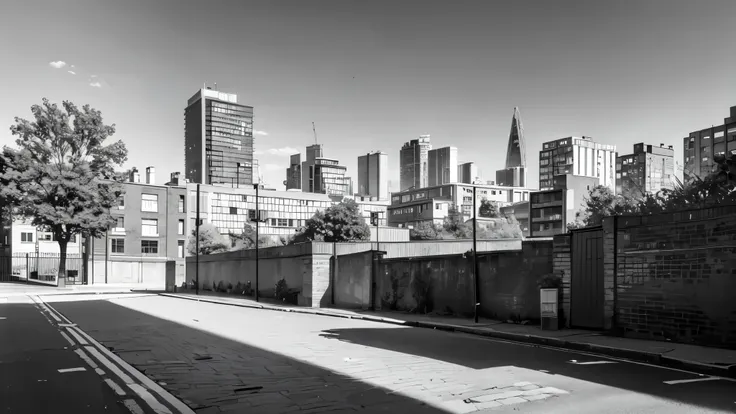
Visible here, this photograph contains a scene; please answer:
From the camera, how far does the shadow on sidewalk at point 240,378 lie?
7070 mm

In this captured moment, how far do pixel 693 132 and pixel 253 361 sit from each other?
556 ft

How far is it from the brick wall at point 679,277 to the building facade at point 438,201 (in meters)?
130

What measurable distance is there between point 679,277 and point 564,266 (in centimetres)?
339

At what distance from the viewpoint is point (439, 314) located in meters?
19.9

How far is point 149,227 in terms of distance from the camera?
266 feet

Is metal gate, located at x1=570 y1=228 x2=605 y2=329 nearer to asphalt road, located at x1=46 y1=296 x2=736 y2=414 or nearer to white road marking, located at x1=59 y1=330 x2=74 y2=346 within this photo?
asphalt road, located at x1=46 y1=296 x2=736 y2=414

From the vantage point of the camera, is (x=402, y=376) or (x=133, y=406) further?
(x=402, y=376)

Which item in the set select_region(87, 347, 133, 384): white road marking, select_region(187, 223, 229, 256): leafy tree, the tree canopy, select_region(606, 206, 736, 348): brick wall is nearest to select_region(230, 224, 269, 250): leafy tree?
select_region(187, 223, 229, 256): leafy tree

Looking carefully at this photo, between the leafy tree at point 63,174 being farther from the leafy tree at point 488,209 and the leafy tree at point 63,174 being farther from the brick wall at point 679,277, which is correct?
the leafy tree at point 488,209

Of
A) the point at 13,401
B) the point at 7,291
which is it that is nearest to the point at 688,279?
the point at 13,401

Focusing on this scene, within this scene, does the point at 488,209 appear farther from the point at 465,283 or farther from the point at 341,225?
the point at 465,283

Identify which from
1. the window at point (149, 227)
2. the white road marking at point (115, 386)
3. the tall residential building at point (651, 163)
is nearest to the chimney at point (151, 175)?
the window at point (149, 227)

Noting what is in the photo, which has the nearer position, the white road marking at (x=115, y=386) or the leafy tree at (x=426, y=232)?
the white road marking at (x=115, y=386)

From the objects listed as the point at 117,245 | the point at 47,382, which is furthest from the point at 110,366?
the point at 117,245
